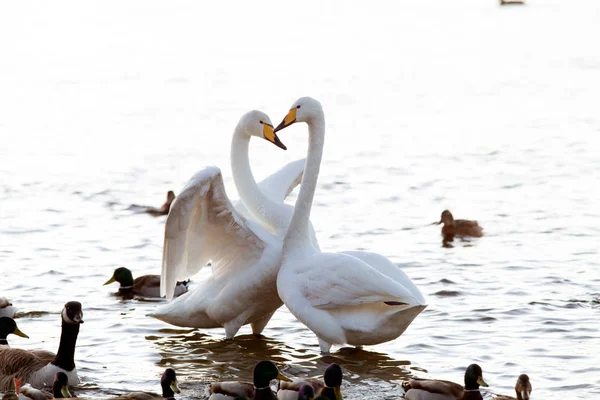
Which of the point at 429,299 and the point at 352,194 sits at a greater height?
the point at 352,194

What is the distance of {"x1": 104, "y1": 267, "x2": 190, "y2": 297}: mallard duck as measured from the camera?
12.1 meters

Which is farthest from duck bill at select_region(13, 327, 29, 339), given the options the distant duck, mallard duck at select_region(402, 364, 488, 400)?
the distant duck

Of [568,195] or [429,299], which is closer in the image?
[429,299]

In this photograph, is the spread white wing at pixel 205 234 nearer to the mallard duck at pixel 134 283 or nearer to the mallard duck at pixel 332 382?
the mallard duck at pixel 134 283

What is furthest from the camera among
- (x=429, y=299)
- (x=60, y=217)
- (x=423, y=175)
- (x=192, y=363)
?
(x=423, y=175)

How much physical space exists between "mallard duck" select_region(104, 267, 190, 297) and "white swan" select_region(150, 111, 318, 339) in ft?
4.79

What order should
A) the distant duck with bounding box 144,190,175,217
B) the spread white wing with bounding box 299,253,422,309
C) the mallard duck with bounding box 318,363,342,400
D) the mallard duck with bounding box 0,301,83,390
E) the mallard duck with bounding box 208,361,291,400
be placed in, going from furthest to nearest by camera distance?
1. the distant duck with bounding box 144,190,175,217
2. the spread white wing with bounding box 299,253,422,309
3. the mallard duck with bounding box 0,301,83,390
4. the mallard duck with bounding box 208,361,291,400
5. the mallard duck with bounding box 318,363,342,400

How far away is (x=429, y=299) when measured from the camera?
38.6 ft

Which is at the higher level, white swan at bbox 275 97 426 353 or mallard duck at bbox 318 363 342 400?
white swan at bbox 275 97 426 353

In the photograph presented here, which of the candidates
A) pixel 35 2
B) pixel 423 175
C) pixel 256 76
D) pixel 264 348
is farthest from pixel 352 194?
pixel 35 2

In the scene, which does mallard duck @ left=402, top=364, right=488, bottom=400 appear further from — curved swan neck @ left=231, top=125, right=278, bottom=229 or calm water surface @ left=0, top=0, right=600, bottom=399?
curved swan neck @ left=231, top=125, right=278, bottom=229

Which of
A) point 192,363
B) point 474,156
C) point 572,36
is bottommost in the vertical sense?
point 192,363

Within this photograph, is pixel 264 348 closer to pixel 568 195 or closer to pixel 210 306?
pixel 210 306

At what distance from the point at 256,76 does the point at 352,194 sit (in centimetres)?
1065
